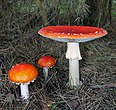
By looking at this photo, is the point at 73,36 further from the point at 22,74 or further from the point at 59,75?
the point at 59,75

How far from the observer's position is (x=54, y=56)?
134 inches

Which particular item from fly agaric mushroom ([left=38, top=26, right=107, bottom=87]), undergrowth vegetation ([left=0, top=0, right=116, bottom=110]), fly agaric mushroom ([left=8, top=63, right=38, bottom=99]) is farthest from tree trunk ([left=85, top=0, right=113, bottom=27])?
fly agaric mushroom ([left=8, top=63, right=38, bottom=99])

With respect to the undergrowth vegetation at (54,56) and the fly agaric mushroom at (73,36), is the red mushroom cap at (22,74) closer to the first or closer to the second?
the undergrowth vegetation at (54,56)

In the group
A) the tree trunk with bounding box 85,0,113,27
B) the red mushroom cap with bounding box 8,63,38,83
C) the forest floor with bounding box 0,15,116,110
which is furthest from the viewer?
the tree trunk with bounding box 85,0,113,27

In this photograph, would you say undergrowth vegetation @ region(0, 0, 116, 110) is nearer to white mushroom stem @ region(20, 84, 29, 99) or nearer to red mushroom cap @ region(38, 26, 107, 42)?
white mushroom stem @ region(20, 84, 29, 99)

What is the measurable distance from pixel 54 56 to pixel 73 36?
41.5 inches

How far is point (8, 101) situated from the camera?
256 cm

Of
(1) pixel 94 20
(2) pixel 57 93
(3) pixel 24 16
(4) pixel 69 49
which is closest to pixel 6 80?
(2) pixel 57 93

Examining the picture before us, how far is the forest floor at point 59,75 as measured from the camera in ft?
8.41

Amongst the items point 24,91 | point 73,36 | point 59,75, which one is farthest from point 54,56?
point 73,36

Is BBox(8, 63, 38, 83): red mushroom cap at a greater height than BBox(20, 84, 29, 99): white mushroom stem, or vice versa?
BBox(8, 63, 38, 83): red mushroom cap

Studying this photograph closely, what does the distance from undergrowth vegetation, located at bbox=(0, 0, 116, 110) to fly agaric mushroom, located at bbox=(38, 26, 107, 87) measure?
0.49ft

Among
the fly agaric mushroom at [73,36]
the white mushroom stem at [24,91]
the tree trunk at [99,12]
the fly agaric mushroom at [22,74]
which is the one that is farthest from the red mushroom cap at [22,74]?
the tree trunk at [99,12]

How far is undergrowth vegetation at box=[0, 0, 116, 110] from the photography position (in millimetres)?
2592
